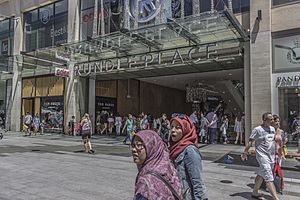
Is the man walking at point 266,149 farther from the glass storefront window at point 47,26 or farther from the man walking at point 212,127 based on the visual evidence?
the glass storefront window at point 47,26

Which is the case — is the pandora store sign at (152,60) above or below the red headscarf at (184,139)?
above

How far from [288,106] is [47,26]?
1914 cm

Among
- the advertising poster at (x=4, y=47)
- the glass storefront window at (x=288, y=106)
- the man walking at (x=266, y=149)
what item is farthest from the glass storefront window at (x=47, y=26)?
the man walking at (x=266, y=149)

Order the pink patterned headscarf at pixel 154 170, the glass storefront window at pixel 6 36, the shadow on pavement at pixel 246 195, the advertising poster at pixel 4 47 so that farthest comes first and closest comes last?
the advertising poster at pixel 4 47, the glass storefront window at pixel 6 36, the shadow on pavement at pixel 246 195, the pink patterned headscarf at pixel 154 170

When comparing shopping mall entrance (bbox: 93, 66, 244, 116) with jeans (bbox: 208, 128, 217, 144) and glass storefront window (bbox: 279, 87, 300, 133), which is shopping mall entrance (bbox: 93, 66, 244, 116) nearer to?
jeans (bbox: 208, 128, 217, 144)

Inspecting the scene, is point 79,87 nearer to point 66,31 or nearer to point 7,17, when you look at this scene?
point 66,31

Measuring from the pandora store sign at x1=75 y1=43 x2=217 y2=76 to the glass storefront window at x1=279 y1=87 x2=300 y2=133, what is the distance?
163 inches

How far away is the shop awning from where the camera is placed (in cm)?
1433

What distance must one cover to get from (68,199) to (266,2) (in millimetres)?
13045

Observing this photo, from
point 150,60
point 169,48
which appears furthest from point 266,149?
point 150,60

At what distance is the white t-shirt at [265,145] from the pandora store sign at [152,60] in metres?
10.9

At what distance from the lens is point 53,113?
23.1 meters

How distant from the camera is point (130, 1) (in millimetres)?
18422

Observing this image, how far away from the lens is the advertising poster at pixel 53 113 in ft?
74.1
